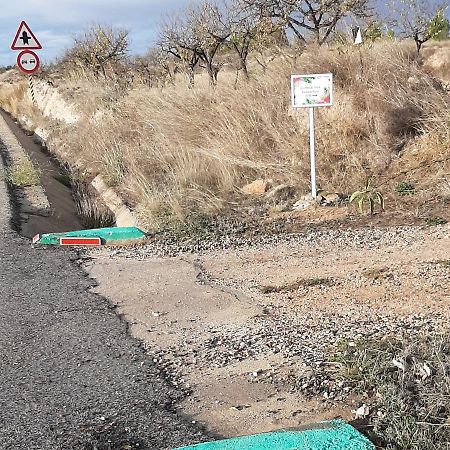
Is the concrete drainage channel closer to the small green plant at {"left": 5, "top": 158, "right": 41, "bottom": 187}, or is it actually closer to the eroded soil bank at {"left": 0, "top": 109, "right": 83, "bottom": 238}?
the eroded soil bank at {"left": 0, "top": 109, "right": 83, "bottom": 238}

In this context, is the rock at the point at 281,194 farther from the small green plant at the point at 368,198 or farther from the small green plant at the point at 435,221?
the small green plant at the point at 435,221

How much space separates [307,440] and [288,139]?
842cm

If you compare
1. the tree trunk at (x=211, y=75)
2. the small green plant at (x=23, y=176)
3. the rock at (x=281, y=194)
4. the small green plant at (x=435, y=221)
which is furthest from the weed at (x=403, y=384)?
the tree trunk at (x=211, y=75)

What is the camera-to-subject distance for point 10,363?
15.1ft

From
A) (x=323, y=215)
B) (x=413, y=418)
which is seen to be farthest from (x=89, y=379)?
(x=323, y=215)

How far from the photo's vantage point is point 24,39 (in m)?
20.1

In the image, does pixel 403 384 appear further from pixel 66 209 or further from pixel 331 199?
pixel 66 209

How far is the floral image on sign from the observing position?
29.7 feet

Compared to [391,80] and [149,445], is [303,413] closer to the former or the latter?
[149,445]

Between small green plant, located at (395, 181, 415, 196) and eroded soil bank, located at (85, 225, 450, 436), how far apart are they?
60.1 inches

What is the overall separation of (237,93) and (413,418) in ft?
32.6

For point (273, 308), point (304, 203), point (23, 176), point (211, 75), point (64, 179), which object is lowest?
point (273, 308)

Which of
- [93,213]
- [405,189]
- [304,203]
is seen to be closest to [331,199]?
[304,203]

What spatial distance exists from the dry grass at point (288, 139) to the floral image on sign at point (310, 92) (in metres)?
1.42
